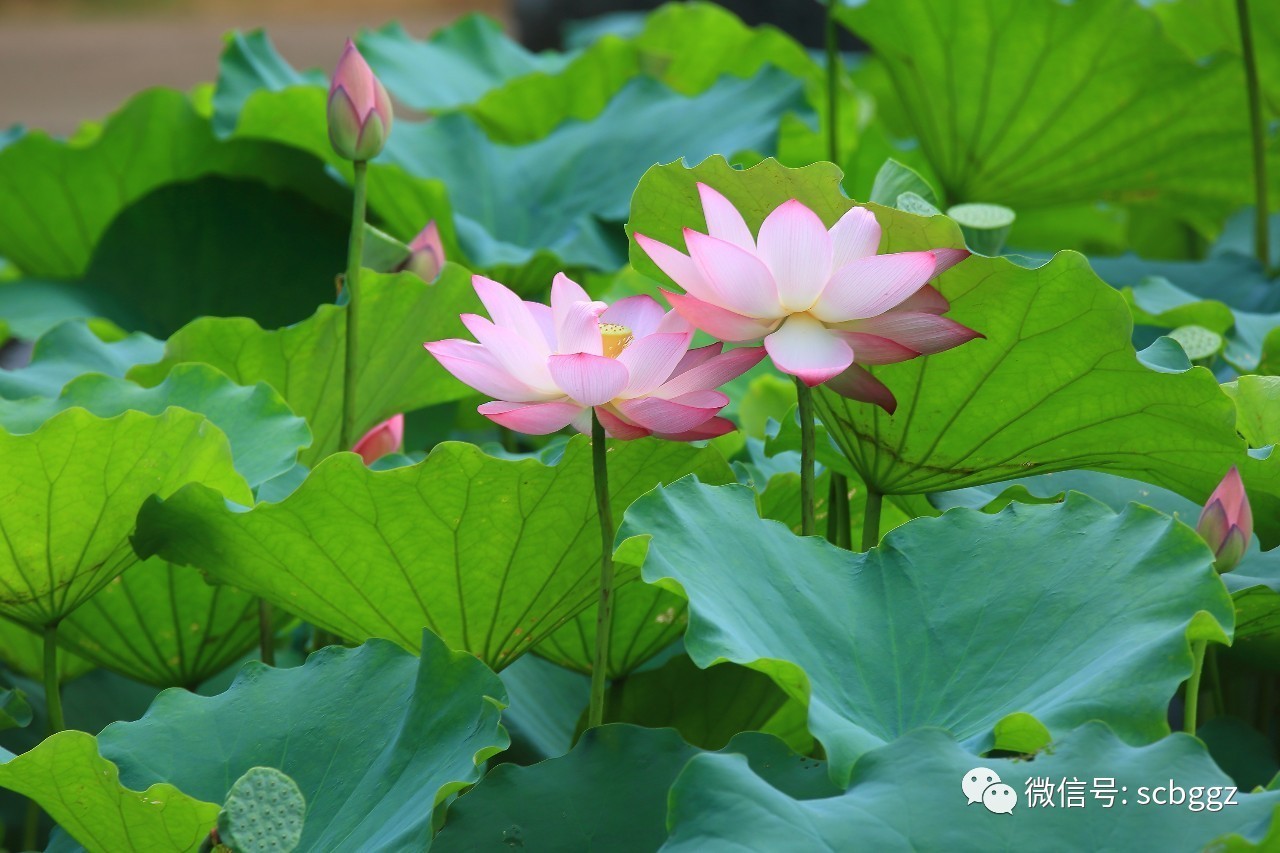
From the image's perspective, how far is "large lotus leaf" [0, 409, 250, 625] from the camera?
0.75 m

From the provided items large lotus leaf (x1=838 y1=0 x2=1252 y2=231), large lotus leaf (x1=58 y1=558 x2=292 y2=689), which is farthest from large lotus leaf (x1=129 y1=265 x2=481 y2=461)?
large lotus leaf (x1=838 y1=0 x2=1252 y2=231)

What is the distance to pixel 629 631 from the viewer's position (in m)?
0.86

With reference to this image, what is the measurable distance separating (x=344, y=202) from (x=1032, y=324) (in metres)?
0.95

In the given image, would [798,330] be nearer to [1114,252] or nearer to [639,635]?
[639,635]

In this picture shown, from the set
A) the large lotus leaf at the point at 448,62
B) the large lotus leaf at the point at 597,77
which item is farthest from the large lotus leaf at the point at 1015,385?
the large lotus leaf at the point at 448,62

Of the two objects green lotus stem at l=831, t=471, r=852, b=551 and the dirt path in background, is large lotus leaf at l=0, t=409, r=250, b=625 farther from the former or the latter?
the dirt path in background

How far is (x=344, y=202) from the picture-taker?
1499mm

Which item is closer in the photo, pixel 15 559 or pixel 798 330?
pixel 798 330

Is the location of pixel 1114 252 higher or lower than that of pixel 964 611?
lower

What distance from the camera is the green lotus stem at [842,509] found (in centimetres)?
87

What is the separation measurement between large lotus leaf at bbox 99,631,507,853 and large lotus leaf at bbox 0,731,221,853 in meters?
0.03

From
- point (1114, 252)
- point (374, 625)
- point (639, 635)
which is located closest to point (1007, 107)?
point (1114, 252)

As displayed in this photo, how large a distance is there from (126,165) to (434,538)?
97cm

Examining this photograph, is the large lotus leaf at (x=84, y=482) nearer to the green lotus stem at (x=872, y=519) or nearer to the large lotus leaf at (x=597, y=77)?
the green lotus stem at (x=872, y=519)
